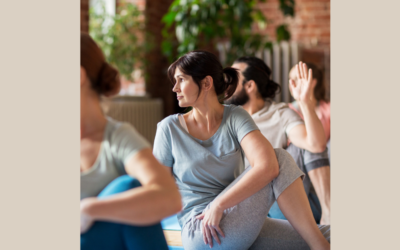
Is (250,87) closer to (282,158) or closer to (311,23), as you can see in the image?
(282,158)


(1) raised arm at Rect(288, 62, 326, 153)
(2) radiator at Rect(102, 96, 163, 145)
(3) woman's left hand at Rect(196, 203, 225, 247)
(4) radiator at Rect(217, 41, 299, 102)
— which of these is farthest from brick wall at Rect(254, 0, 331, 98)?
(3) woman's left hand at Rect(196, 203, 225, 247)

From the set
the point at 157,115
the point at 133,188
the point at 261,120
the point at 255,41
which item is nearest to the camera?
the point at 133,188

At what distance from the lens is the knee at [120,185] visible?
782mm

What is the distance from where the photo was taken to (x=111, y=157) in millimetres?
781

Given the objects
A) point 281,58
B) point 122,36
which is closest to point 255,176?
point 122,36

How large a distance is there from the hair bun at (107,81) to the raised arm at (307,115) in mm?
783

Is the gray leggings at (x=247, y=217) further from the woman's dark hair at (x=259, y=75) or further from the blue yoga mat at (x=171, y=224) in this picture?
the woman's dark hair at (x=259, y=75)

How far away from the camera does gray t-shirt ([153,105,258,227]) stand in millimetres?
1231

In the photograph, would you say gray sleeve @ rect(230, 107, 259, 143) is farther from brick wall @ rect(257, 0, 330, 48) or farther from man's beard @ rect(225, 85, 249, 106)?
brick wall @ rect(257, 0, 330, 48)
